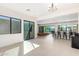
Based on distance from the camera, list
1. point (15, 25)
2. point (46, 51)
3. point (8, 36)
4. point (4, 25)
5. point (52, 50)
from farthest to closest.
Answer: point (15, 25)
point (8, 36)
point (4, 25)
point (52, 50)
point (46, 51)

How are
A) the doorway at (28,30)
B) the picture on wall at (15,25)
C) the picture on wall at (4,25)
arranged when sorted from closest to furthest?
the picture on wall at (4,25)
the picture on wall at (15,25)
the doorway at (28,30)

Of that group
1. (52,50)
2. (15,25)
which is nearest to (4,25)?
(15,25)

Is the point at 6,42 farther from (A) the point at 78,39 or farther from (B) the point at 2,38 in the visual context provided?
(A) the point at 78,39

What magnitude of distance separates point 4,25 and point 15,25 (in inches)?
57.3

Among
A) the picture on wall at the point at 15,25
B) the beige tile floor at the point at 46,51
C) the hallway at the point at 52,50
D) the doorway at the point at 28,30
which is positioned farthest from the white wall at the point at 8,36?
the doorway at the point at 28,30

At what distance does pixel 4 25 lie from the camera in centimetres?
791

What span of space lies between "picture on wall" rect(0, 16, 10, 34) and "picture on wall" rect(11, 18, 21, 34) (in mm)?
557

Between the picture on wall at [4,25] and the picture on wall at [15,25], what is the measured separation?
56 cm

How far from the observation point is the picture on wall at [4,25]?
7623 mm

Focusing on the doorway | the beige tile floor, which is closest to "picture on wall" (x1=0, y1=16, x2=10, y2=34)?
the beige tile floor

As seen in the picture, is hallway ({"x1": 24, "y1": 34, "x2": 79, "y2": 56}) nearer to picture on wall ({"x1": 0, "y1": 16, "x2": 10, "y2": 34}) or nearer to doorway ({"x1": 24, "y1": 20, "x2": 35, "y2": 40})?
picture on wall ({"x1": 0, "y1": 16, "x2": 10, "y2": 34})

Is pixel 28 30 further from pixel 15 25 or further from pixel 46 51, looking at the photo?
pixel 46 51

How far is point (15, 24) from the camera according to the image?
30.3 feet

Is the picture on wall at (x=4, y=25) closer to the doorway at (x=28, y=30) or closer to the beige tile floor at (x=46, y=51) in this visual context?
the beige tile floor at (x=46, y=51)
